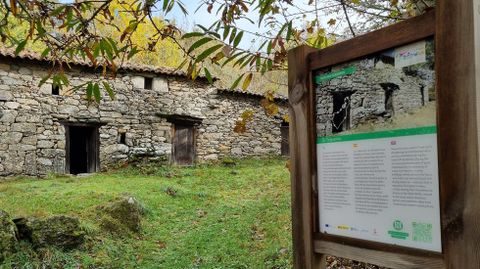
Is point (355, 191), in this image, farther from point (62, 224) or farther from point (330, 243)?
point (62, 224)

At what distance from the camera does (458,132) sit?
1.14 m

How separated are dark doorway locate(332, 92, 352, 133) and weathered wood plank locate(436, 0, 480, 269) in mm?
385

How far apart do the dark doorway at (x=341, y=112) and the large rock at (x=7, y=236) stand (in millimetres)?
3669

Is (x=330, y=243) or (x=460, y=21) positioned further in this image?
(x=330, y=243)

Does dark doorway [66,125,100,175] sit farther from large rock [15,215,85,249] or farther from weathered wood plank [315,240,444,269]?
weathered wood plank [315,240,444,269]

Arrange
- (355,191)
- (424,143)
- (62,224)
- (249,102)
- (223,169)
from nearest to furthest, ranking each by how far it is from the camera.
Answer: (424,143) < (355,191) < (62,224) < (223,169) < (249,102)

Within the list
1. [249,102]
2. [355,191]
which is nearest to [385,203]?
[355,191]

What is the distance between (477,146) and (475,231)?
0.80ft

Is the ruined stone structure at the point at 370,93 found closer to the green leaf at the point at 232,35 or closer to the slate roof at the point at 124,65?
the green leaf at the point at 232,35

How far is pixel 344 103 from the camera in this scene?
1528 millimetres

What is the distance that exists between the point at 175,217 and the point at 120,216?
1.03 meters

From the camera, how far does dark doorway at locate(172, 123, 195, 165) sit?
36.2 feet

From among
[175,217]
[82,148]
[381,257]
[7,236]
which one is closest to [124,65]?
[82,148]

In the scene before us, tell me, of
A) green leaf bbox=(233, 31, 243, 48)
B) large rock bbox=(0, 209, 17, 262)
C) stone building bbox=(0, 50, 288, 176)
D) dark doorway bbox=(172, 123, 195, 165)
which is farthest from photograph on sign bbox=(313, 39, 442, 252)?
dark doorway bbox=(172, 123, 195, 165)
